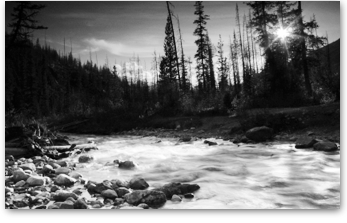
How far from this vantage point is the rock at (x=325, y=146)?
4.77 metres

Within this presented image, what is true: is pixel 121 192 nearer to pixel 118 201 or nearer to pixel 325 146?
pixel 118 201

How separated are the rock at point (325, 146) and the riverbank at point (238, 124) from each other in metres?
0.87

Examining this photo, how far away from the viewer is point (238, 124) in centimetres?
862

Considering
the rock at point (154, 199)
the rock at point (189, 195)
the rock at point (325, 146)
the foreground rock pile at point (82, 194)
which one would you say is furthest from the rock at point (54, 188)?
the rock at point (325, 146)

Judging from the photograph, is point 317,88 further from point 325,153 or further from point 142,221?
point 142,221

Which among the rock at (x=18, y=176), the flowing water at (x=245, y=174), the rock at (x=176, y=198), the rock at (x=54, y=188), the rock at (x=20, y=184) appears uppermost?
the rock at (x=18, y=176)

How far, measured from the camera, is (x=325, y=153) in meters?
4.60

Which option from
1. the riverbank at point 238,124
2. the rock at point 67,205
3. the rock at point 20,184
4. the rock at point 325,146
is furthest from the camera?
the riverbank at point 238,124

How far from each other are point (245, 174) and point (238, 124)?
526cm

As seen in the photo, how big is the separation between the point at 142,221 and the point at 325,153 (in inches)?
169

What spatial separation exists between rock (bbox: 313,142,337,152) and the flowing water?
0.70ft

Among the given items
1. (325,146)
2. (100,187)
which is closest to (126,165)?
(100,187)

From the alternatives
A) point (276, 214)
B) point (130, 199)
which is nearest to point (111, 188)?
point (130, 199)

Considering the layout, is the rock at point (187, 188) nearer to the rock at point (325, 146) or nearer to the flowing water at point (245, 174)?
the flowing water at point (245, 174)
